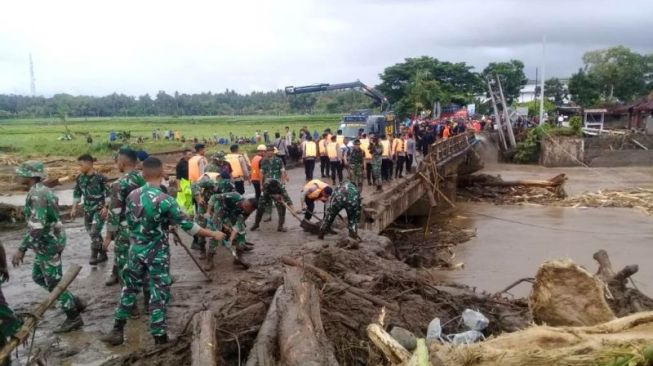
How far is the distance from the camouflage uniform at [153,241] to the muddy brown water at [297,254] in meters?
0.45

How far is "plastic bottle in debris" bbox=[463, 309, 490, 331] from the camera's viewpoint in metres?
5.32

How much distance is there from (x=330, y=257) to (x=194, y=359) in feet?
10.5

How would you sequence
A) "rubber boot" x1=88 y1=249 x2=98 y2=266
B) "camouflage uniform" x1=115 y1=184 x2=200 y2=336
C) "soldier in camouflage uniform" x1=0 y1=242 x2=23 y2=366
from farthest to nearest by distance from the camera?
"rubber boot" x1=88 y1=249 x2=98 y2=266, "camouflage uniform" x1=115 y1=184 x2=200 y2=336, "soldier in camouflage uniform" x1=0 y1=242 x2=23 y2=366

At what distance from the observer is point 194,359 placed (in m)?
4.12

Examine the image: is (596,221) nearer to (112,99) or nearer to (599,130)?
(599,130)

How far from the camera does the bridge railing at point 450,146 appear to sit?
19.9 meters

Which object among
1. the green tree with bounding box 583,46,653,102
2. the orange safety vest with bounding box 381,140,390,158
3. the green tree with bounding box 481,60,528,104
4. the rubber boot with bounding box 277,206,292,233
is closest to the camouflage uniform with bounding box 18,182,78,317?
the rubber boot with bounding box 277,206,292,233

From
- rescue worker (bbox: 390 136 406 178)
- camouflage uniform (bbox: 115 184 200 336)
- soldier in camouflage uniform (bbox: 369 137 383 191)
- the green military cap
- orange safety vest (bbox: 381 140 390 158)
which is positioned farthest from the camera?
rescue worker (bbox: 390 136 406 178)

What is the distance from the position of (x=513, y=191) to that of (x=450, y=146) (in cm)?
373

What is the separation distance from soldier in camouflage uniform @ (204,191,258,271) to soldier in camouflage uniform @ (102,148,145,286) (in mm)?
1611

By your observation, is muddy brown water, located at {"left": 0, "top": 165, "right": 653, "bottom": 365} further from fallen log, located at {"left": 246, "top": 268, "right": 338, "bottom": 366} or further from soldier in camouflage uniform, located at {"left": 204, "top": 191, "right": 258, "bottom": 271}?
fallen log, located at {"left": 246, "top": 268, "right": 338, "bottom": 366}

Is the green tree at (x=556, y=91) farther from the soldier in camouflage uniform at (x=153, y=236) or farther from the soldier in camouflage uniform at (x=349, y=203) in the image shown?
the soldier in camouflage uniform at (x=153, y=236)

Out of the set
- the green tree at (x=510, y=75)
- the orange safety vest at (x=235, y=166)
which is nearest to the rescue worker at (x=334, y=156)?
the orange safety vest at (x=235, y=166)

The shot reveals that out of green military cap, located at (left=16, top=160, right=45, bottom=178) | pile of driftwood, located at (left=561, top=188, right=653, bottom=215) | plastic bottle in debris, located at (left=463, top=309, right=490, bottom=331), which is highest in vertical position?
green military cap, located at (left=16, top=160, right=45, bottom=178)
